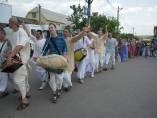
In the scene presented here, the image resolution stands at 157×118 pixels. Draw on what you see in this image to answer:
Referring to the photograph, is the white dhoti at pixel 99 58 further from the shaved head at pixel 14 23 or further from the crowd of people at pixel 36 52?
the shaved head at pixel 14 23

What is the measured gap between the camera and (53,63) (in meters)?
7.24

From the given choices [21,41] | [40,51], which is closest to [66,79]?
[40,51]

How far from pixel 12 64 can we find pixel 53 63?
979 mm

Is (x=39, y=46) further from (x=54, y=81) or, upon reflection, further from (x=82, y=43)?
(x=54, y=81)

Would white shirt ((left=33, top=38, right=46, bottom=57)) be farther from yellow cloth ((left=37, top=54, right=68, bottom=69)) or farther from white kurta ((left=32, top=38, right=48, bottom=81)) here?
yellow cloth ((left=37, top=54, right=68, bottom=69))

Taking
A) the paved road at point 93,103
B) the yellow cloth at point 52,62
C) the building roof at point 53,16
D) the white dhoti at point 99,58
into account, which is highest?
the building roof at point 53,16

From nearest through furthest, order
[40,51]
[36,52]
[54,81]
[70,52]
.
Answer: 1. [54,81]
2. [70,52]
3. [40,51]
4. [36,52]

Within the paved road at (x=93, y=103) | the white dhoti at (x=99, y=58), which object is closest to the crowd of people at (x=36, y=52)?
the paved road at (x=93, y=103)

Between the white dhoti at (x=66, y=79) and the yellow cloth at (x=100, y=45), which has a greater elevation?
the yellow cloth at (x=100, y=45)

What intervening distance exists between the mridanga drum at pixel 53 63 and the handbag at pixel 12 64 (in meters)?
0.58

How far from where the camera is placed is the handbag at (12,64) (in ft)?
22.0

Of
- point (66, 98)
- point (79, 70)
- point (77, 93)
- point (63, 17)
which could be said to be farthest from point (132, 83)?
point (63, 17)

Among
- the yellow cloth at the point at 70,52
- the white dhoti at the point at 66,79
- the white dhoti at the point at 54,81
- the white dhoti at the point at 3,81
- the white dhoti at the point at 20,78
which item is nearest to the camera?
the white dhoti at the point at 20,78

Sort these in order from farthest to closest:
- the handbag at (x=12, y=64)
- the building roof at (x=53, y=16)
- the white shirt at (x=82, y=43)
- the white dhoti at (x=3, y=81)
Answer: the building roof at (x=53, y=16), the white shirt at (x=82, y=43), the white dhoti at (x=3, y=81), the handbag at (x=12, y=64)
